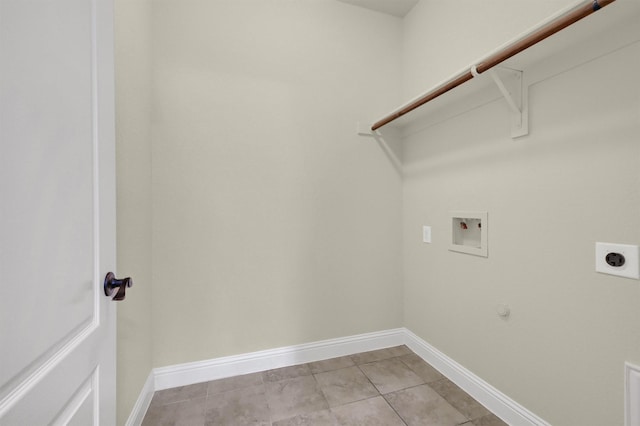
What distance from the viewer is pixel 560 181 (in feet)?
3.80

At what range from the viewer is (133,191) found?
1320 mm

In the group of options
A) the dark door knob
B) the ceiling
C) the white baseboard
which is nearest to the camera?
the dark door knob

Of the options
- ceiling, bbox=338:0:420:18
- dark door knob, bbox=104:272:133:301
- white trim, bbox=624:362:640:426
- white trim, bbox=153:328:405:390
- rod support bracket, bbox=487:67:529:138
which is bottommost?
white trim, bbox=153:328:405:390

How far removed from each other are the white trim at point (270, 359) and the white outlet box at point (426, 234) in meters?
0.80

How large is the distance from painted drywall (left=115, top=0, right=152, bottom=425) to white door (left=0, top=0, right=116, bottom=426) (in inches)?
18.2

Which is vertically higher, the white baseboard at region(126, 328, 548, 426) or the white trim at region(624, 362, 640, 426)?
the white trim at region(624, 362, 640, 426)

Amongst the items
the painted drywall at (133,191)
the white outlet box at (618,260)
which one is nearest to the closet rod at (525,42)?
the white outlet box at (618,260)

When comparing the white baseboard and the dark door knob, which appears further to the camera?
the white baseboard

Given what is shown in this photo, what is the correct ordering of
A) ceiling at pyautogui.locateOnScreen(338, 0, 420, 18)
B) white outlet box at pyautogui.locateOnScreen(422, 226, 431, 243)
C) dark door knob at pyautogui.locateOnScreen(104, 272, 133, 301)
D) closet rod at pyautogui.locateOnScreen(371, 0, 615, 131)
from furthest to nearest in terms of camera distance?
ceiling at pyautogui.locateOnScreen(338, 0, 420, 18), white outlet box at pyautogui.locateOnScreen(422, 226, 431, 243), closet rod at pyautogui.locateOnScreen(371, 0, 615, 131), dark door knob at pyautogui.locateOnScreen(104, 272, 133, 301)

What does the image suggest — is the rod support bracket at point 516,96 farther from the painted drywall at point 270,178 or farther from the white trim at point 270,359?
the white trim at point 270,359

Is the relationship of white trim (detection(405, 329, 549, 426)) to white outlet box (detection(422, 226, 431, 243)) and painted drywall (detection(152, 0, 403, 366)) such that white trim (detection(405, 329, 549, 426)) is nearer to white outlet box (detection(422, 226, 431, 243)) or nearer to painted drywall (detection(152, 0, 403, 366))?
painted drywall (detection(152, 0, 403, 366))

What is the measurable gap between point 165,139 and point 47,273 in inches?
54.2

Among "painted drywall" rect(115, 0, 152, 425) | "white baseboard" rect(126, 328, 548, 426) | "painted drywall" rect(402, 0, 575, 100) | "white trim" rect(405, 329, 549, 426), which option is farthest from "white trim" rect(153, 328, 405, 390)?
"painted drywall" rect(402, 0, 575, 100)

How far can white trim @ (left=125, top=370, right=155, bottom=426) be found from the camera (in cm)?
129
